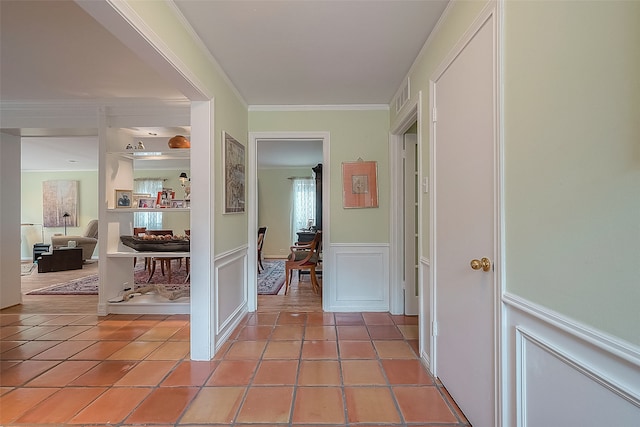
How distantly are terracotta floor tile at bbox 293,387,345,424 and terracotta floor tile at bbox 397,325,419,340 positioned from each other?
3.71 ft

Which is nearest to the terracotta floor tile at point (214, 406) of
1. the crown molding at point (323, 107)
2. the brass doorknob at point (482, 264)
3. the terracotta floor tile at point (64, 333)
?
the brass doorknob at point (482, 264)

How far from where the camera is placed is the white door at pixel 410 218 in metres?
3.49

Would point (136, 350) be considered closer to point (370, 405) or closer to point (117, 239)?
point (117, 239)

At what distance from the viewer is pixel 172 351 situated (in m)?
2.64

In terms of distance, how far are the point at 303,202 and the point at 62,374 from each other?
6.33 meters

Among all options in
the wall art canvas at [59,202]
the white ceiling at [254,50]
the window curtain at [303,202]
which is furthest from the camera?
the wall art canvas at [59,202]

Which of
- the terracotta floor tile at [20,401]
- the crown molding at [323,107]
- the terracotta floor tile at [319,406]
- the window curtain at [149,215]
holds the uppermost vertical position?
the crown molding at [323,107]

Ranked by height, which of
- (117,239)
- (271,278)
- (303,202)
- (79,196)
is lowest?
(271,278)

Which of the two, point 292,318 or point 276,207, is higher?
point 276,207

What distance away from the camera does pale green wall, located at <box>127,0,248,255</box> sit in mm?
1730

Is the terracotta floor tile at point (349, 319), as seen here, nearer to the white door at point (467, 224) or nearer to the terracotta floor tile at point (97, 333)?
the white door at point (467, 224)

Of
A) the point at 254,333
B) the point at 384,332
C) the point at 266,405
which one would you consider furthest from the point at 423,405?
the point at 254,333

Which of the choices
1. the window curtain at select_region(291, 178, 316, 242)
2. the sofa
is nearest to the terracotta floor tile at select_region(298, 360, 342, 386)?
the window curtain at select_region(291, 178, 316, 242)

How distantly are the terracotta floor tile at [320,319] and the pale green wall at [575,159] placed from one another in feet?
7.54
